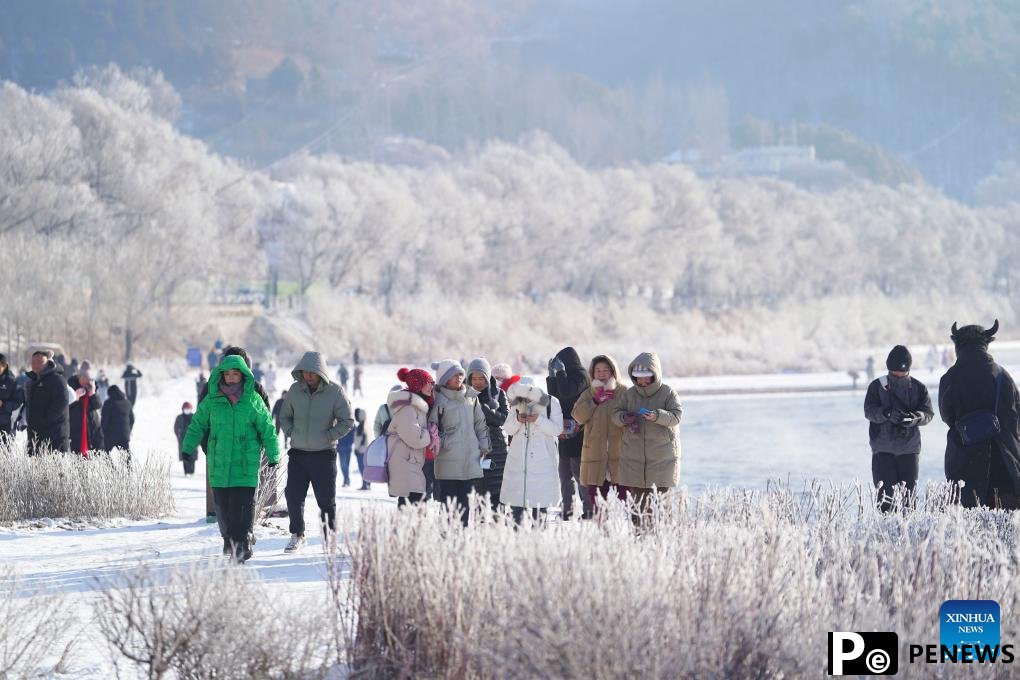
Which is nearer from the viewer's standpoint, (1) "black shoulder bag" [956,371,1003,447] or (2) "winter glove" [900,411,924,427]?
(1) "black shoulder bag" [956,371,1003,447]

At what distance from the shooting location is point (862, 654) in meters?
4.73

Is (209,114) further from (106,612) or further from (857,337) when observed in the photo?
(106,612)

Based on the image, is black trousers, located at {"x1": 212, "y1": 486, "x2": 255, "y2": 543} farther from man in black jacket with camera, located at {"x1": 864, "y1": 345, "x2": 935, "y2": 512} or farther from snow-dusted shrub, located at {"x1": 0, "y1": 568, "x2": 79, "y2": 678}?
man in black jacket with camera, located at {"x1": 864, "y1": 345, "x2": 935, "y2": 512}

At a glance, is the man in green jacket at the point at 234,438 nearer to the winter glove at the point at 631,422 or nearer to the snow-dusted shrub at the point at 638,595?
the winter glove at the point at 631,422

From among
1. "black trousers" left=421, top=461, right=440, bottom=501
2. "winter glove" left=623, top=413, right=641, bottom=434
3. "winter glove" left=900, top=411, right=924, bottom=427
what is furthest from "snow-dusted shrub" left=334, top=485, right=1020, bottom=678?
"black trousers" left=421, top=461, right=440, bottom=501

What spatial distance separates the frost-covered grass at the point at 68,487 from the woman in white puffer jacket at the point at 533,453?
3.36m

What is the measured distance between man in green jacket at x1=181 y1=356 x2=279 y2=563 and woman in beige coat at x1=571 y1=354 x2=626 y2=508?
71.5 inches

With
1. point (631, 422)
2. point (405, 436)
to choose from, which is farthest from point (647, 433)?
point (405, 436)

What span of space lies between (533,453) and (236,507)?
171cm

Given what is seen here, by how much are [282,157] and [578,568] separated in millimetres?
144796

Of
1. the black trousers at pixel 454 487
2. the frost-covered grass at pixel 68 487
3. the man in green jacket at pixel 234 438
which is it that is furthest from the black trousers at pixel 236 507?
the frost-covered grass at pixel 68 487

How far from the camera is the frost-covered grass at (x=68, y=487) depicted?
9.75m

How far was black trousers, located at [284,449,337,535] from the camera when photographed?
26.9 ft

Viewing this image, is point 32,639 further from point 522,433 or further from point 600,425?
point 600,425
